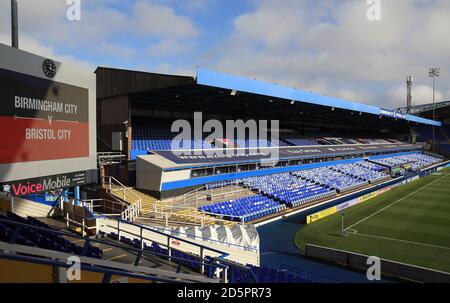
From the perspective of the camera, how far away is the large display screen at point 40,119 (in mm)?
8070

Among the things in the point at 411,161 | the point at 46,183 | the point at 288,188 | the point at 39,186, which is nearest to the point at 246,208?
the point at 288,188

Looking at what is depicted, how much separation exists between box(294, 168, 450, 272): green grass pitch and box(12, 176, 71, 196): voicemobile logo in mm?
11725

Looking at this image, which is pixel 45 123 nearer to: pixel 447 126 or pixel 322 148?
pixel 322 148

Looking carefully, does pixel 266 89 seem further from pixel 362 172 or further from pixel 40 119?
pixel 362 172

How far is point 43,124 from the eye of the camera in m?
9.06

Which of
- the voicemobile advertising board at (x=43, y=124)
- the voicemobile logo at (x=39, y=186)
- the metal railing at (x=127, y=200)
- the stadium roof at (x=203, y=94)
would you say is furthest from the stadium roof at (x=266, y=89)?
the voicemobile logo at (x=39, y=186)

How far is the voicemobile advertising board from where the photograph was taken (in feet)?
26.5

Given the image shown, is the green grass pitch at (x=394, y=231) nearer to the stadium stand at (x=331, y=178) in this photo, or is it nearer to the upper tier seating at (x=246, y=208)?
the upper tier seating at (x=246, y=208)

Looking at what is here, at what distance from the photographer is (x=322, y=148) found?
42250 millimetres

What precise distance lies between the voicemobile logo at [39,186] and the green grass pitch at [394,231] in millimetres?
11725

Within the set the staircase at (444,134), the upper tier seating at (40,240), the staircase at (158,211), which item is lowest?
the staircase at (158,211)

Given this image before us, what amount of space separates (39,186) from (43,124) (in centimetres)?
176

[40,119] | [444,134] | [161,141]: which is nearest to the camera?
[40,119]
